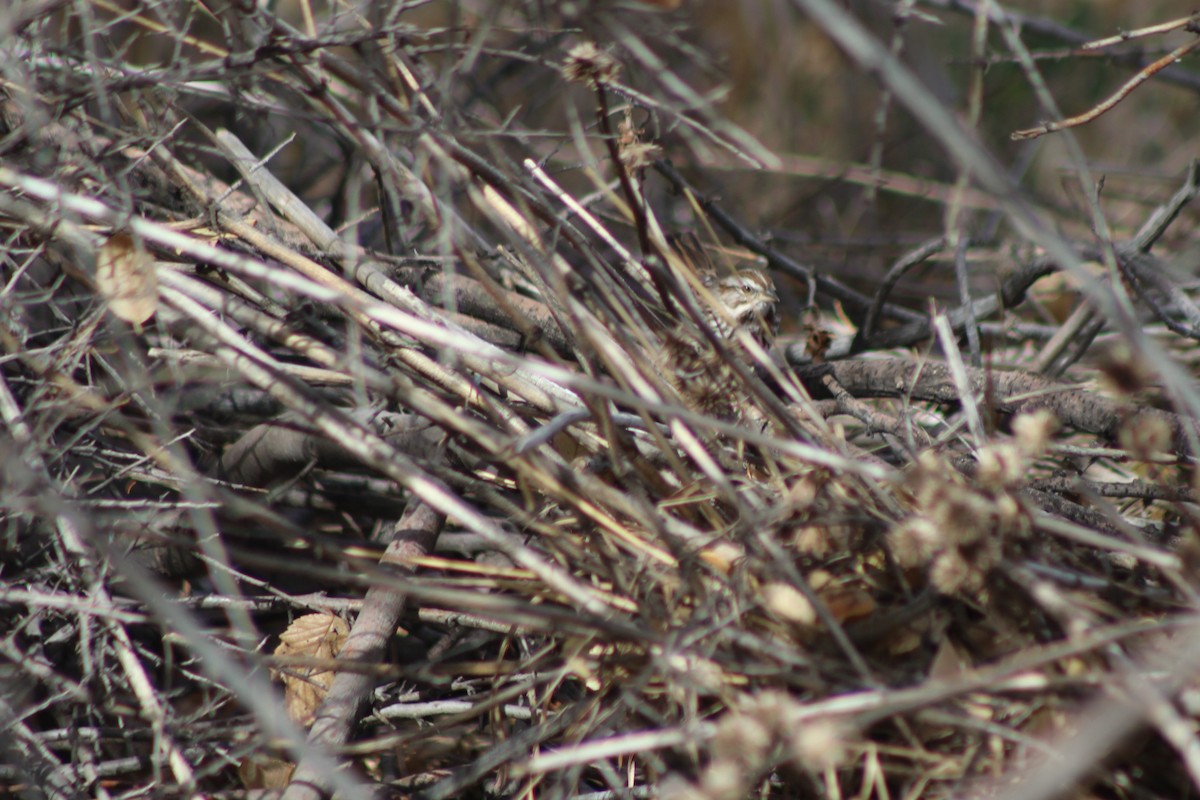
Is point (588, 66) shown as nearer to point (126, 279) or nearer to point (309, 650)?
point (126, 279)

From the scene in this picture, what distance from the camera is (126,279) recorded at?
1.76m

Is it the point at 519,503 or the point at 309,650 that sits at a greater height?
the point at 519,503

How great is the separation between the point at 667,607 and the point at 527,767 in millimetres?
407

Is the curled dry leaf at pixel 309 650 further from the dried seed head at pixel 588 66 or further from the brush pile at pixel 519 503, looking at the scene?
the dried seed head at pixel 588 66

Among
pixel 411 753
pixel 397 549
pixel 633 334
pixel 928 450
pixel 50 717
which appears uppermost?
pixel 633 334

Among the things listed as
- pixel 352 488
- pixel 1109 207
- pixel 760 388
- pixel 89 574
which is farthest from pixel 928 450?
pixel 1109 207

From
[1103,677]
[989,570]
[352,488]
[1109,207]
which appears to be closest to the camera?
[1103,677]

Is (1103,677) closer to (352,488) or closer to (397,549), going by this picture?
(397,549)

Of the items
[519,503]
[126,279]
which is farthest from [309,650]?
[126,279]

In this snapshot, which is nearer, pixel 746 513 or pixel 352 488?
pixel 746 513

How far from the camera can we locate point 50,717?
6.78ft

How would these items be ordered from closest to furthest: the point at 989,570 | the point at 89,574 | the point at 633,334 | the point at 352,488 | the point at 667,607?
the point at 989,570 → the point at 667,607 → the point at 89,574 → the point at 633,334 → the point at 352,488

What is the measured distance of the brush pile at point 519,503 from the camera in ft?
4.50

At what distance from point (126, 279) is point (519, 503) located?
866 millimetres
